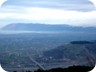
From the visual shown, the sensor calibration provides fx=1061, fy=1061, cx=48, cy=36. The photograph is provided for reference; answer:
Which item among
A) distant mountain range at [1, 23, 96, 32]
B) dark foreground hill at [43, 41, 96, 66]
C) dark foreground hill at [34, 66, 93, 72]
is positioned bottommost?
dark foreground hill at [34, 66, 93, 72]

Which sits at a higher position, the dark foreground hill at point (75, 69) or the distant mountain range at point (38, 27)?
the distant mountain range at point (38, 27)

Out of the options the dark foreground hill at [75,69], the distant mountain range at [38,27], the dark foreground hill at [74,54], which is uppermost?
the distant mountain range at [38,27]

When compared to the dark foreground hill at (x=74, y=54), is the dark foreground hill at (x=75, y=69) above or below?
below

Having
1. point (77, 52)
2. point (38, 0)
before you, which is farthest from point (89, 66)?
point (38, 0)

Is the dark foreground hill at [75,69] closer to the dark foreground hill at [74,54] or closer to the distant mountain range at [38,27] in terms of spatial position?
the dark foreground hill at [74,54]

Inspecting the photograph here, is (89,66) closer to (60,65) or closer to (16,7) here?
(60,65)

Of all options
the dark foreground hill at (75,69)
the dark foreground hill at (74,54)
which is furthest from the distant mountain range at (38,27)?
the dark foreground hill at (75,69)

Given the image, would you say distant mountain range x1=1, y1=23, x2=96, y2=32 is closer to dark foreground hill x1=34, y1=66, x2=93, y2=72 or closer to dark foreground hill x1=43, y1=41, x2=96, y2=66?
dark foreground hill x1=43, y1=41, x2=96, y2=66

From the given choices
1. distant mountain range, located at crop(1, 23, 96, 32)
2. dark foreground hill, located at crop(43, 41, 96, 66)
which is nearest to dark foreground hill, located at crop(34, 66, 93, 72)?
dark foreground hill, located at crop(43, 41, 96, 66)

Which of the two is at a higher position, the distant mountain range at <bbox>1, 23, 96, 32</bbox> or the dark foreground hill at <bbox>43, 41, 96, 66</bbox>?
the distant mountain range at <bbox>1, 23, 96, 32</bbox>

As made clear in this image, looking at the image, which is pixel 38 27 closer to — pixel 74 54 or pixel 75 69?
pixel 74 54
